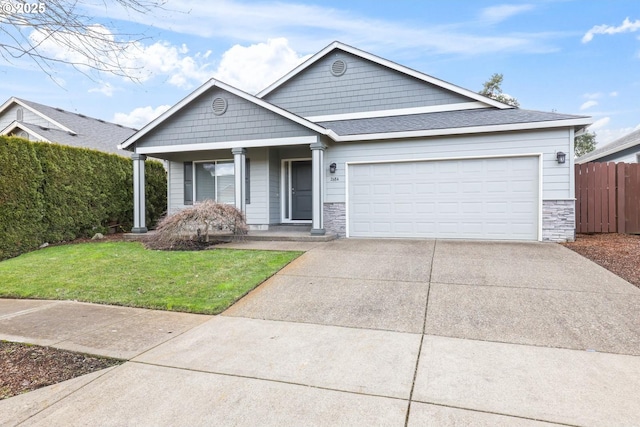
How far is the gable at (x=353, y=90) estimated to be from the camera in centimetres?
1177

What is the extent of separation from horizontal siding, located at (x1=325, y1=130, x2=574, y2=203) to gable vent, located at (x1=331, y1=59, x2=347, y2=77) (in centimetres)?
389

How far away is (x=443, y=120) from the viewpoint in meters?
10.1

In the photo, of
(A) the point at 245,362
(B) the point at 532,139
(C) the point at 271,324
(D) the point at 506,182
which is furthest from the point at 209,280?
(B) the point at 532,139

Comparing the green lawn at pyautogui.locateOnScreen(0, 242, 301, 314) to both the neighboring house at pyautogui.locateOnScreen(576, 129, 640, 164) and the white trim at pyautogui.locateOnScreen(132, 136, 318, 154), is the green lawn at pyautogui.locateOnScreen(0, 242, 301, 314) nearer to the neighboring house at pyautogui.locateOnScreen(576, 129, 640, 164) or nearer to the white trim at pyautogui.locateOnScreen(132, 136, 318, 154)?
the white trim at pyautogui.locateOnScreen(132, 136, 318, 154)

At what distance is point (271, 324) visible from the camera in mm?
4074

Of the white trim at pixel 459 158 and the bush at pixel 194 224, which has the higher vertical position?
the white trim at pixel 459 158

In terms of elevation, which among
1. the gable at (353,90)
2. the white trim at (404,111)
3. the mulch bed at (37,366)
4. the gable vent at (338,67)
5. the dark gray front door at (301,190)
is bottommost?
the mulch bed at (37,366)

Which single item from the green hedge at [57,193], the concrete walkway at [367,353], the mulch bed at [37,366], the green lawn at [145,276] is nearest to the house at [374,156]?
the green hedge at [57,193]

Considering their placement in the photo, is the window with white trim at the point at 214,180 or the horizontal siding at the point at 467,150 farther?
the window with white trim at the point at 214,180

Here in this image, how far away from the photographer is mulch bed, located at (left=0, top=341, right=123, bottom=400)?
280 centimetres

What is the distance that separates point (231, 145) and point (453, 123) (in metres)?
6.07

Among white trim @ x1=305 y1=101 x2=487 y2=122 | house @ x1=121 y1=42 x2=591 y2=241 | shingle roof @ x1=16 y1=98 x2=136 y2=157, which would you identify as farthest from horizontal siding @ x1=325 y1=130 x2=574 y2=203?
shingle roof @ x1=16 y1=98 x2=136 y2=157

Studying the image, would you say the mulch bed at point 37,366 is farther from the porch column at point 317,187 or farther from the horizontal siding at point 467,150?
the horizontal siding at point 467,150

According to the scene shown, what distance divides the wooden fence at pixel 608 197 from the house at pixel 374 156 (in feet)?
5.75
